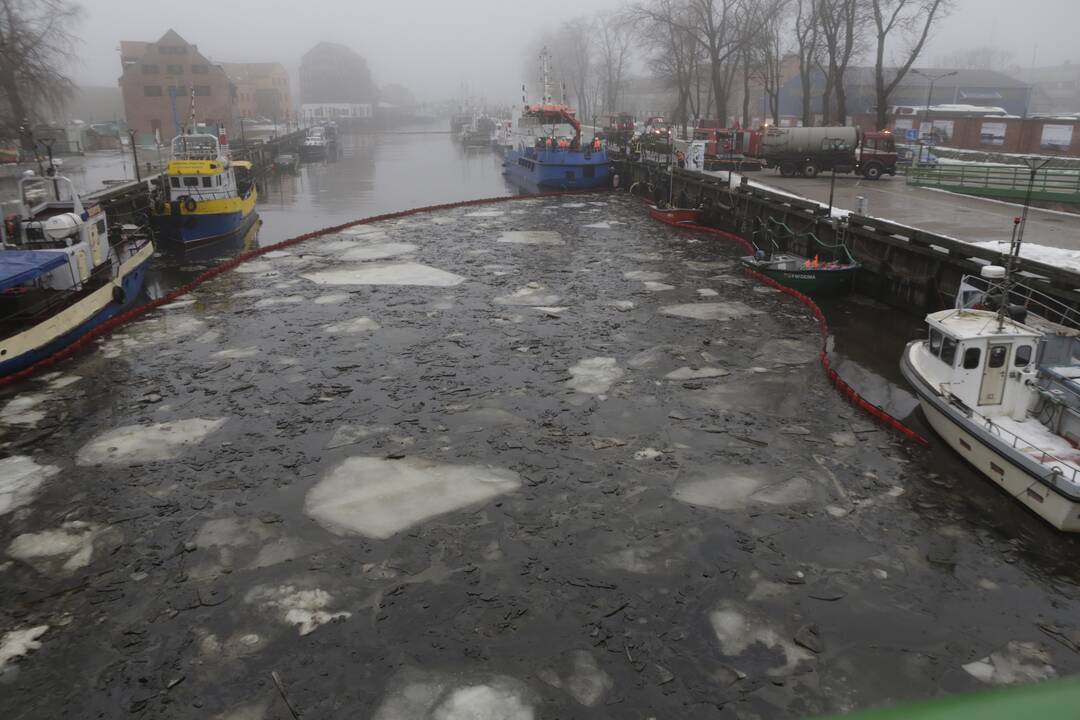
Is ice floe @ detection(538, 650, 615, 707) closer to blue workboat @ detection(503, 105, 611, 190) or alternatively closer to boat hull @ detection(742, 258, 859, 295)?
boat hull @ detection(742, 258, 859, 295)

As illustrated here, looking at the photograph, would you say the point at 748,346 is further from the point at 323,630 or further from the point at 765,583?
the point at 323,630

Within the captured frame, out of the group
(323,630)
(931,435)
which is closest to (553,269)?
(931,435)

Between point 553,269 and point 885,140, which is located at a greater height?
point 885,140

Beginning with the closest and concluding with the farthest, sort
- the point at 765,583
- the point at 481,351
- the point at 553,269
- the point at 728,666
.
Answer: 1. the point at 728,666
2. the point at 765,583
3. the point at 481,351
4. the point at 553,269

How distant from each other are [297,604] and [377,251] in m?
20.9

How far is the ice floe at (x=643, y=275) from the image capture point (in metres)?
23.3

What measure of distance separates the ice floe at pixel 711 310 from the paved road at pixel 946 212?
20.4 ft

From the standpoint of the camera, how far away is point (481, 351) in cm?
1655

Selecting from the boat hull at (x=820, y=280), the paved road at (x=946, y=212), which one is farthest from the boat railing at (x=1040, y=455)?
the paved road at (x=946, y=212)

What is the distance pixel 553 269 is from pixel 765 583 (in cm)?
1699

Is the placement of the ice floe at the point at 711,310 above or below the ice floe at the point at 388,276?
below

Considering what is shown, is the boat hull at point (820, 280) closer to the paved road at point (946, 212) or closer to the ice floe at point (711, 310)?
the ice floe at point (711, 310)

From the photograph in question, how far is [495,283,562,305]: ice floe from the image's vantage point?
67.4 ft

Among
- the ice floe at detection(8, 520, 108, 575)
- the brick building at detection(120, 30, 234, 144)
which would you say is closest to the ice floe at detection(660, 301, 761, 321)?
the ice floe at detection(8, 520, 108, 575)
